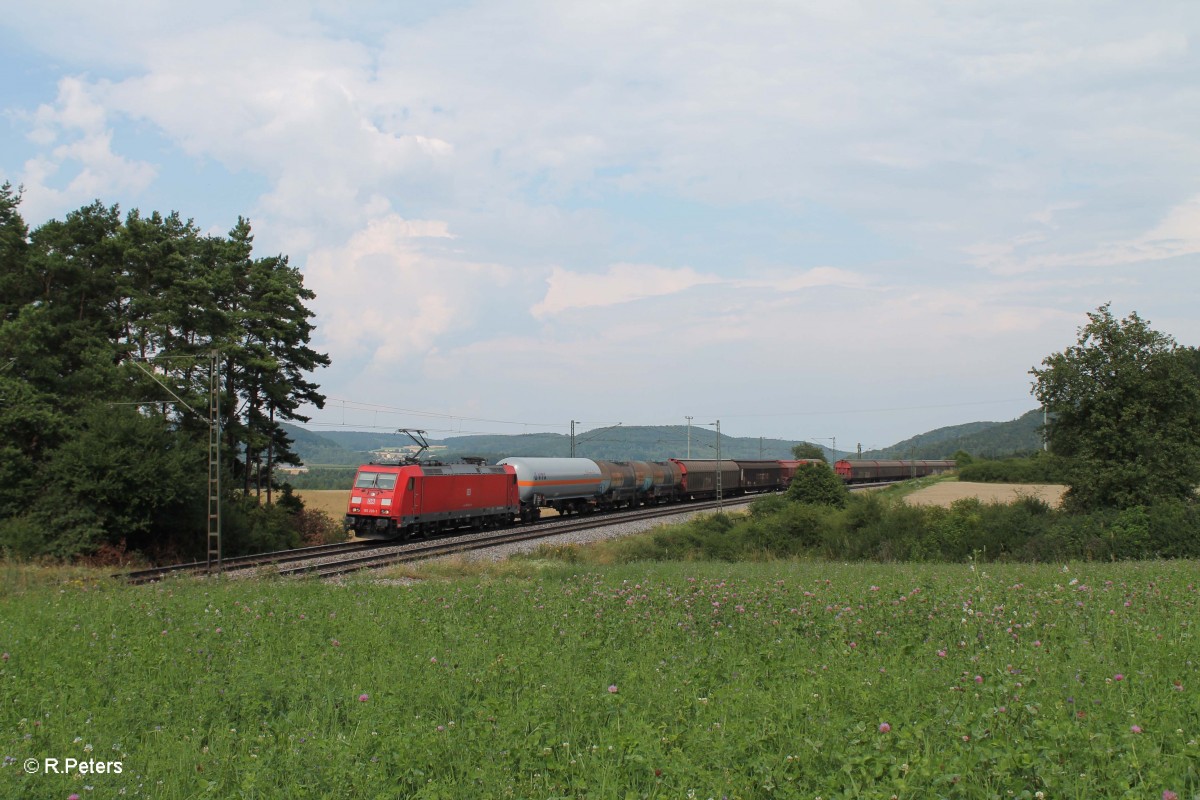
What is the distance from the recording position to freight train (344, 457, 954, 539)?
39094 millimetres

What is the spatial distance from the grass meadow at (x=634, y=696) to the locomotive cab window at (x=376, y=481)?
85.7ft

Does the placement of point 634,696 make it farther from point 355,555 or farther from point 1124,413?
point 1124,413

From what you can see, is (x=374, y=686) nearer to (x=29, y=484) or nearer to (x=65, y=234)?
(x=29, y=484)

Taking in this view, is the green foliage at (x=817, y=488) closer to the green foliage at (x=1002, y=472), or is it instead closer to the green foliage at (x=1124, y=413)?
the green foliage at (x=1124, y=413)

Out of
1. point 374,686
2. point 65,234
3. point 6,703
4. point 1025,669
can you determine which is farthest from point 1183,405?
point 65,234

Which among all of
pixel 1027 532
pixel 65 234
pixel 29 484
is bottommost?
pixel 1027 532

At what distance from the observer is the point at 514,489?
49.1m

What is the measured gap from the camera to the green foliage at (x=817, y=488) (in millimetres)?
49750

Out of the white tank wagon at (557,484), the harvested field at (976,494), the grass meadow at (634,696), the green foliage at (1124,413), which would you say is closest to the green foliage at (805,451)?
the harvested field at (976,494)

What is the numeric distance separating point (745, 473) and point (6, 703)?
246ft

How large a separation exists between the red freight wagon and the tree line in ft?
21.5

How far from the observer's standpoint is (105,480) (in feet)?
112

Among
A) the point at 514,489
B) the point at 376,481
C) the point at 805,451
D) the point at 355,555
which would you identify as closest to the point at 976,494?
the point at 514,489

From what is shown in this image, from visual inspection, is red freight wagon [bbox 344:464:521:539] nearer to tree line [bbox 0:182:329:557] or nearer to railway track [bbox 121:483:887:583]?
railway track [bbox 121:483:887:583]
